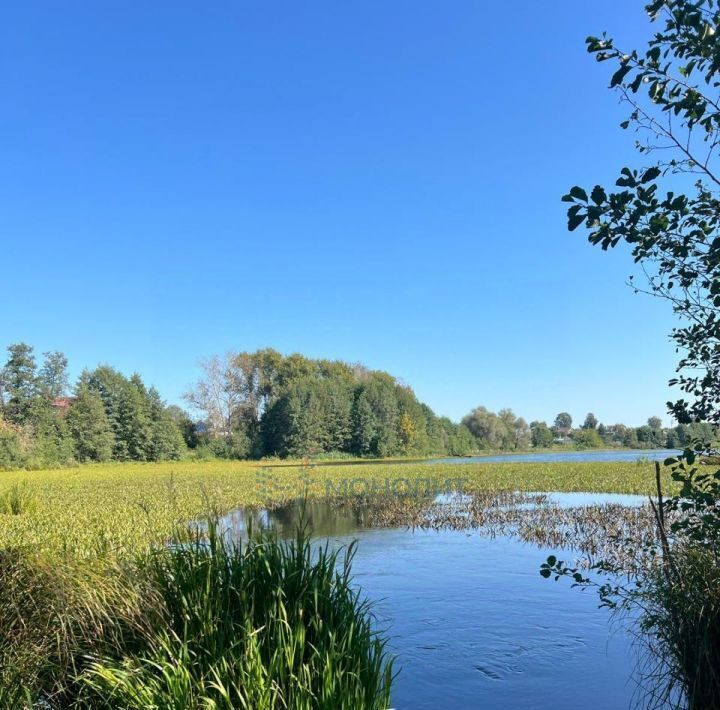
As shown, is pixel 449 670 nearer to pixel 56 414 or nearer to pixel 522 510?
pixel 522 510

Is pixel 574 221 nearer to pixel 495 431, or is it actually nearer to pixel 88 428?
pixel 88 428

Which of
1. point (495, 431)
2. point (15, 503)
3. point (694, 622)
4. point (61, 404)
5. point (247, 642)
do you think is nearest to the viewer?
point (247, 642)

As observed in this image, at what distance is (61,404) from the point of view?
219 feet

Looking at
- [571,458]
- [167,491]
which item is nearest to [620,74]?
[167,491]

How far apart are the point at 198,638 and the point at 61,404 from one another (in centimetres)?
7040

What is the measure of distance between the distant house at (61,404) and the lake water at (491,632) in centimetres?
5336

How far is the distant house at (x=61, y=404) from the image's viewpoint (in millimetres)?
58944

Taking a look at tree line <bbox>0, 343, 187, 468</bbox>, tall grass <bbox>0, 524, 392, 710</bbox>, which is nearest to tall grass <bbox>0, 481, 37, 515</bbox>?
tall grass <bbox>0, 524, 392, 710</bbox>

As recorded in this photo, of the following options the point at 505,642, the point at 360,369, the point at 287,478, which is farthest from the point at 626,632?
the point at 360,369

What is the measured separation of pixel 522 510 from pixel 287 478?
1971cm

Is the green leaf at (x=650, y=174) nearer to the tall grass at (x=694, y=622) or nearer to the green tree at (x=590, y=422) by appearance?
the tall grass at (x=694, y=622)

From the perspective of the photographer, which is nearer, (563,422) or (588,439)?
(588,439)

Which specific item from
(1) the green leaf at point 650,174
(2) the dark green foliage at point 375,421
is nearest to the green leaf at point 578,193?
(1) the green leaf at point 650,174

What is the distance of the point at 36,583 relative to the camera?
581 centimetres
